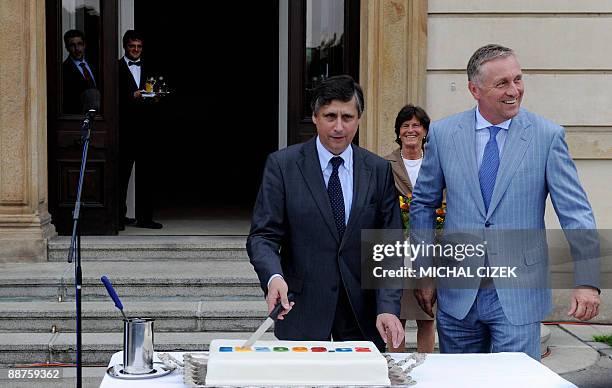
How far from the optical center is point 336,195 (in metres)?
4.27

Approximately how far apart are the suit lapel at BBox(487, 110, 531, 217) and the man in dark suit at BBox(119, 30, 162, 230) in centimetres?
657

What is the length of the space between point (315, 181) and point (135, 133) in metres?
6.46

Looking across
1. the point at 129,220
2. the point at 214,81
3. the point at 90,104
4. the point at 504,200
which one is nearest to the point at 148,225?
the point at 129,220

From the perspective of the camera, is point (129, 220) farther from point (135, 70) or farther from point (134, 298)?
point (134, 298)

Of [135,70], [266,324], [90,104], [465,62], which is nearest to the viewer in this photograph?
[266,324]

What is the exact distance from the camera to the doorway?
2080cm

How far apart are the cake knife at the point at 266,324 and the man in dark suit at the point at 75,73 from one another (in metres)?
5.84

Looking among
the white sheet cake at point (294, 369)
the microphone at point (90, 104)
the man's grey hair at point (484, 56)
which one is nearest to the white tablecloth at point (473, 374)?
the white sheet cake at point (294, 369)

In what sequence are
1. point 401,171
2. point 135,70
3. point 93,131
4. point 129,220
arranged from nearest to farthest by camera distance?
point 401,171 → point 93,131 → point 135,70 → point 129,220

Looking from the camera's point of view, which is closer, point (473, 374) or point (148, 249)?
point (473, 374)


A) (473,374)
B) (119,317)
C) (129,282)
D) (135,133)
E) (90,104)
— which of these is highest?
(90,104)

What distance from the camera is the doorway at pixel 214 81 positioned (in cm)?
2080

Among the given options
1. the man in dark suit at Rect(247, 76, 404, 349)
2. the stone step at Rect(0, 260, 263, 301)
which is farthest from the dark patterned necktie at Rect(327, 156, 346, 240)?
the stone step at Rect(0, 260, 263, 301)

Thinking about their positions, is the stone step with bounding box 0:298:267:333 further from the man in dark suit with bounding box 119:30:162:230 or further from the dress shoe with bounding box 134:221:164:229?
the dress shoe with bounding box 134:221:164:229
